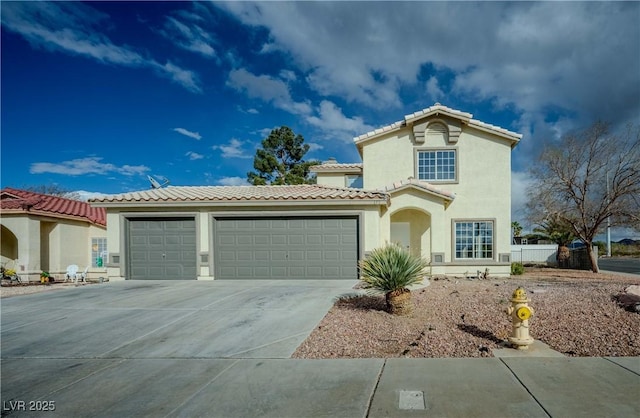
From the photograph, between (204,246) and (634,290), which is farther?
(204,246)

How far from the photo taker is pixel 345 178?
69.5 feet

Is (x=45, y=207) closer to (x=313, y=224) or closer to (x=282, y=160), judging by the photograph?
(x=313, y=224)

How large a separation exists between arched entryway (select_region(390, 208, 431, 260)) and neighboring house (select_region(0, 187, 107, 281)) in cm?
1446

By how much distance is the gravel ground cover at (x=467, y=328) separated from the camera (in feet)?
19.2

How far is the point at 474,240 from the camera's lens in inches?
674

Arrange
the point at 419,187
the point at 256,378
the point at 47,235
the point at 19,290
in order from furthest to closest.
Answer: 1. the point at 47,235
2. the point at 419,187
3. the point at 19,290
4. the point at 256,378

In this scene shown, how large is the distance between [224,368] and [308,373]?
1.29 metres

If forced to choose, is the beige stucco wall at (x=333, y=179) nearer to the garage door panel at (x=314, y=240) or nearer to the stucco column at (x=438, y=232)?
the stucco column at (x=438, y=232)

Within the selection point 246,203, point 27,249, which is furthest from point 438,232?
point 27,249

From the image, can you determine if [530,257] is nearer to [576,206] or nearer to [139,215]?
[576,206]

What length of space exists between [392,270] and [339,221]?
680 centimetres

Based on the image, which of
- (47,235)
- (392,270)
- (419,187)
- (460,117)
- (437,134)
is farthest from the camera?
(47,235)

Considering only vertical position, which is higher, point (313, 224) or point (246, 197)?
point (246, 197)

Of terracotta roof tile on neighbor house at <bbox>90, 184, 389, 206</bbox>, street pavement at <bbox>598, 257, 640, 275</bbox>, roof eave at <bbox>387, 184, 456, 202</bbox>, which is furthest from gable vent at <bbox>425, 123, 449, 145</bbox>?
street pavement at <bbox>598, 257, 640, 275</bbox>
